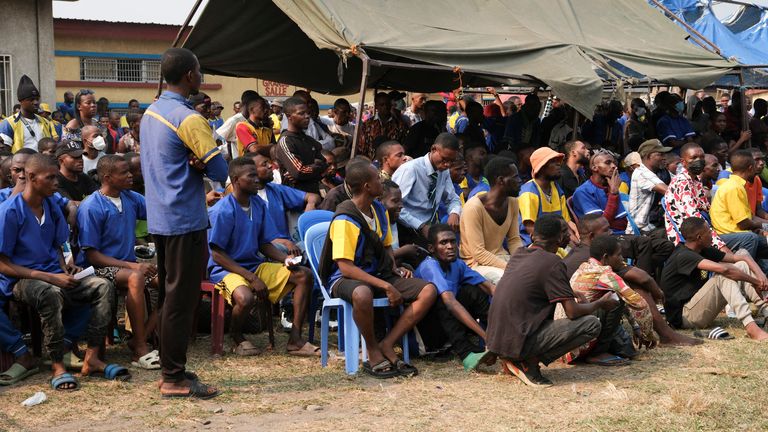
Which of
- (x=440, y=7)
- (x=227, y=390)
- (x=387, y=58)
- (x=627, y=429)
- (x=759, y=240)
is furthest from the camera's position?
(x=387, y=58)

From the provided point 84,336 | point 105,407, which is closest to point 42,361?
point 84,336

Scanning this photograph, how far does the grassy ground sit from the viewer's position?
5422 mm

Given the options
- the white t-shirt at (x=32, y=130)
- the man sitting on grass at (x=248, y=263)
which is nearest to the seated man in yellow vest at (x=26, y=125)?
the white t-shirt at (x=32, y=130)

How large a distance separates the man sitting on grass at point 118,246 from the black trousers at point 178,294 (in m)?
0.90

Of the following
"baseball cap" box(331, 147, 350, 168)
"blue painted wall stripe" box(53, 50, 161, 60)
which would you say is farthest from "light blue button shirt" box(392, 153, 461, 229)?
"blue painted wall stripe" box(53, 50, 161, 60)

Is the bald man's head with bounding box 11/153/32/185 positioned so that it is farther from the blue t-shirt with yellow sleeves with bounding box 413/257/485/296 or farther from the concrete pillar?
the concrete pillar

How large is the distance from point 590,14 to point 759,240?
453cm

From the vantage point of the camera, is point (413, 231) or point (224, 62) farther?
point (224, 62)

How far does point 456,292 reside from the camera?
7.31 m

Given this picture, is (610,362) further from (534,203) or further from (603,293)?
(534,203)

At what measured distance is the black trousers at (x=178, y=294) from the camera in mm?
5797

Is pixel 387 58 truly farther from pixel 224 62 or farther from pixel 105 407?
pixel 105 407

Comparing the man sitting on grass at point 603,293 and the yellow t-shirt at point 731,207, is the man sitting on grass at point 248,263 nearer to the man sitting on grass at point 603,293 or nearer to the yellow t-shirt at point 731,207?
the man sitting on grass at point 603,293

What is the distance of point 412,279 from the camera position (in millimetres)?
6949
